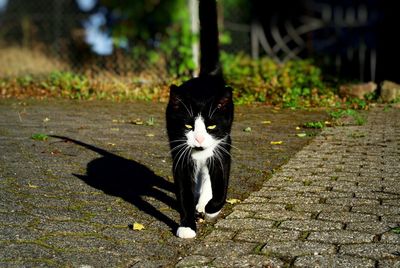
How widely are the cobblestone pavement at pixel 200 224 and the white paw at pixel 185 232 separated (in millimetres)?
48

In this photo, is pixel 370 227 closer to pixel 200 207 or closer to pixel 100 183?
pixel 200 207

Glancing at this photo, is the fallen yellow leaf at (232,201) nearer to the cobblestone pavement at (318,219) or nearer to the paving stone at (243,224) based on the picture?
the cobblestone pavement at (318,219)

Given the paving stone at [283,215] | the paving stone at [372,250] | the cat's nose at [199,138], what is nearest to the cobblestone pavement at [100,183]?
the paving stone at [283,215]

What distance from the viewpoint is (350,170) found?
15.3 ft

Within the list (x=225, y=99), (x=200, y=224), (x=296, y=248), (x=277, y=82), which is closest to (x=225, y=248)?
(x=296, y=248)

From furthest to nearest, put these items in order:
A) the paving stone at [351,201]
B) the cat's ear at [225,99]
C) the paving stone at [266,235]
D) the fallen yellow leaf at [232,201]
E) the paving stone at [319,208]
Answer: the fallen yellow leaf at [232,201] → the paving stone at [351,201] → the paving stone at [319,208] → the cat's ear at [225,99] → the paving stone at [266,235]

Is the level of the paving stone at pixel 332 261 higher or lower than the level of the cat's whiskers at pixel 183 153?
lower

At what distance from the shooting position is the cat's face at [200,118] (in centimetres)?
308

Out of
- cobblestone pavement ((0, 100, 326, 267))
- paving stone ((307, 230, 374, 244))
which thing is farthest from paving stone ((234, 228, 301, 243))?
cobblestone pavement ((0, 100, 326, 267))

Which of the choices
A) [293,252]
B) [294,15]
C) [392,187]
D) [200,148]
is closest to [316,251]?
[293,252]

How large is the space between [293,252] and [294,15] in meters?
11.4

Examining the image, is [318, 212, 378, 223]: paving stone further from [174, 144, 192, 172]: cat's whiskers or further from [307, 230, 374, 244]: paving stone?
[174, 144, 192, 172]: cat's whiskers

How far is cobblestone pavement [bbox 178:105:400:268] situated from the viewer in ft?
8.91

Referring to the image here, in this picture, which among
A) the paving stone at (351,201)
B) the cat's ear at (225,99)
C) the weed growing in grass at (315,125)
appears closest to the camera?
the cat's ear at (225,99)
